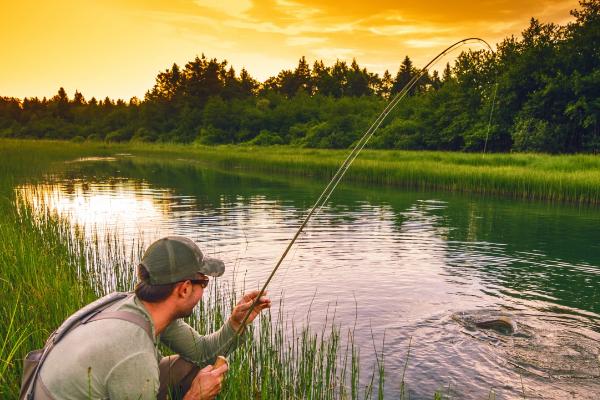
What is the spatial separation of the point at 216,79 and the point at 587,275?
93.2m

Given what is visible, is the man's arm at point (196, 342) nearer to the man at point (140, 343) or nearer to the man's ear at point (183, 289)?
A: the man at point (140, 343)

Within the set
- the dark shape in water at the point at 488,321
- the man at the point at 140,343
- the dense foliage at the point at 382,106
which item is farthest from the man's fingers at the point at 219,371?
the dark shape in water at the point at 488,321

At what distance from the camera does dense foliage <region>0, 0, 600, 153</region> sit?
40.7 m

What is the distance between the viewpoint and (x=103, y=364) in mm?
2553

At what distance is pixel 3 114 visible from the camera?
12225cm

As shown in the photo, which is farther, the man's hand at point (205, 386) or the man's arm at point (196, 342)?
the man's arm at point (196, 342)

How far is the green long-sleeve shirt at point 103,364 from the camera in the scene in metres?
2.54

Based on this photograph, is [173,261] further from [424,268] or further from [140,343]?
[424,268]

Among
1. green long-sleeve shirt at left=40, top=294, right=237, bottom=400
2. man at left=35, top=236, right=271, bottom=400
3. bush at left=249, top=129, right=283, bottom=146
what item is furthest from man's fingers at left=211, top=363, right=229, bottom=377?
bush at left=249, top=129, right=283, bottom=146

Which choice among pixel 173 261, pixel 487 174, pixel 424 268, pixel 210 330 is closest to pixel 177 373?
pixel 173 261

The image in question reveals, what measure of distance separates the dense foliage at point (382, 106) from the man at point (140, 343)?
3.07m

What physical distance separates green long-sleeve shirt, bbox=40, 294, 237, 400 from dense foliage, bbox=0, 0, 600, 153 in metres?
3.59

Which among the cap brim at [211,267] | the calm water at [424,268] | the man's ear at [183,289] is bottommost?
the calm water at [424,268]

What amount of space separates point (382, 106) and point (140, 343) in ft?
217
